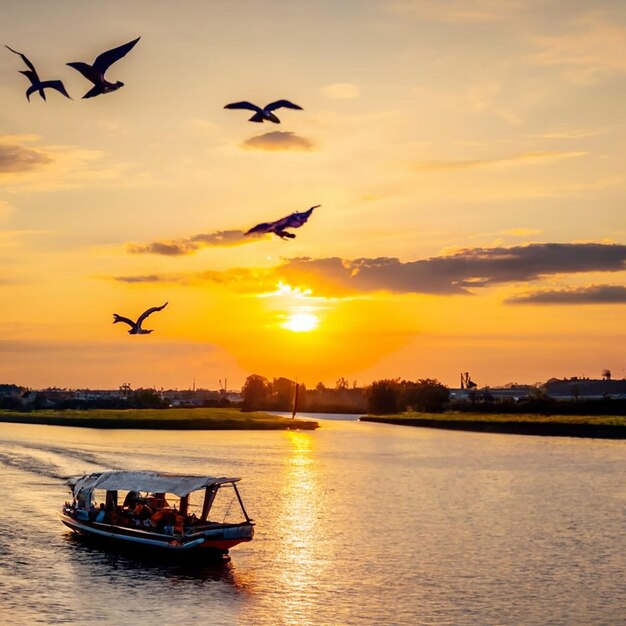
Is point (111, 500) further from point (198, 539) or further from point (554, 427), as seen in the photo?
point (554, 427)

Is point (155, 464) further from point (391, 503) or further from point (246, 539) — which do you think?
point (246, 539)

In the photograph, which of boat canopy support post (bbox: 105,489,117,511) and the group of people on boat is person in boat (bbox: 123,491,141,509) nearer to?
the group of people on boat

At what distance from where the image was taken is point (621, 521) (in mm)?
72625

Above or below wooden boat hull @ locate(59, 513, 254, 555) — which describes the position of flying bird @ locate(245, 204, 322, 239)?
above

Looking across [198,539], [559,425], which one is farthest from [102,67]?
[559,425]

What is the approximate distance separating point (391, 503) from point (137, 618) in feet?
134

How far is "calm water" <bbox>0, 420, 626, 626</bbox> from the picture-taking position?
45469mm

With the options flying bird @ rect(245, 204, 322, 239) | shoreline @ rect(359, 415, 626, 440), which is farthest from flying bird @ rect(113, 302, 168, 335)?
shoreline @ rect(359, 415, 626, 440)

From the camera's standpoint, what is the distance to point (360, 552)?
196 feet

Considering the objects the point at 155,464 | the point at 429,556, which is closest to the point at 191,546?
the point at 429,556

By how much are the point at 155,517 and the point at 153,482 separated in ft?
10.9

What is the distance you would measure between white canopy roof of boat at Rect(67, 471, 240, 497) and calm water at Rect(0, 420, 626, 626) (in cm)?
378

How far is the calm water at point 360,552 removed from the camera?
149ft

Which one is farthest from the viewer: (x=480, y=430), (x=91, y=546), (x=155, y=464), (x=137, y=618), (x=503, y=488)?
(x=480, y=430)
